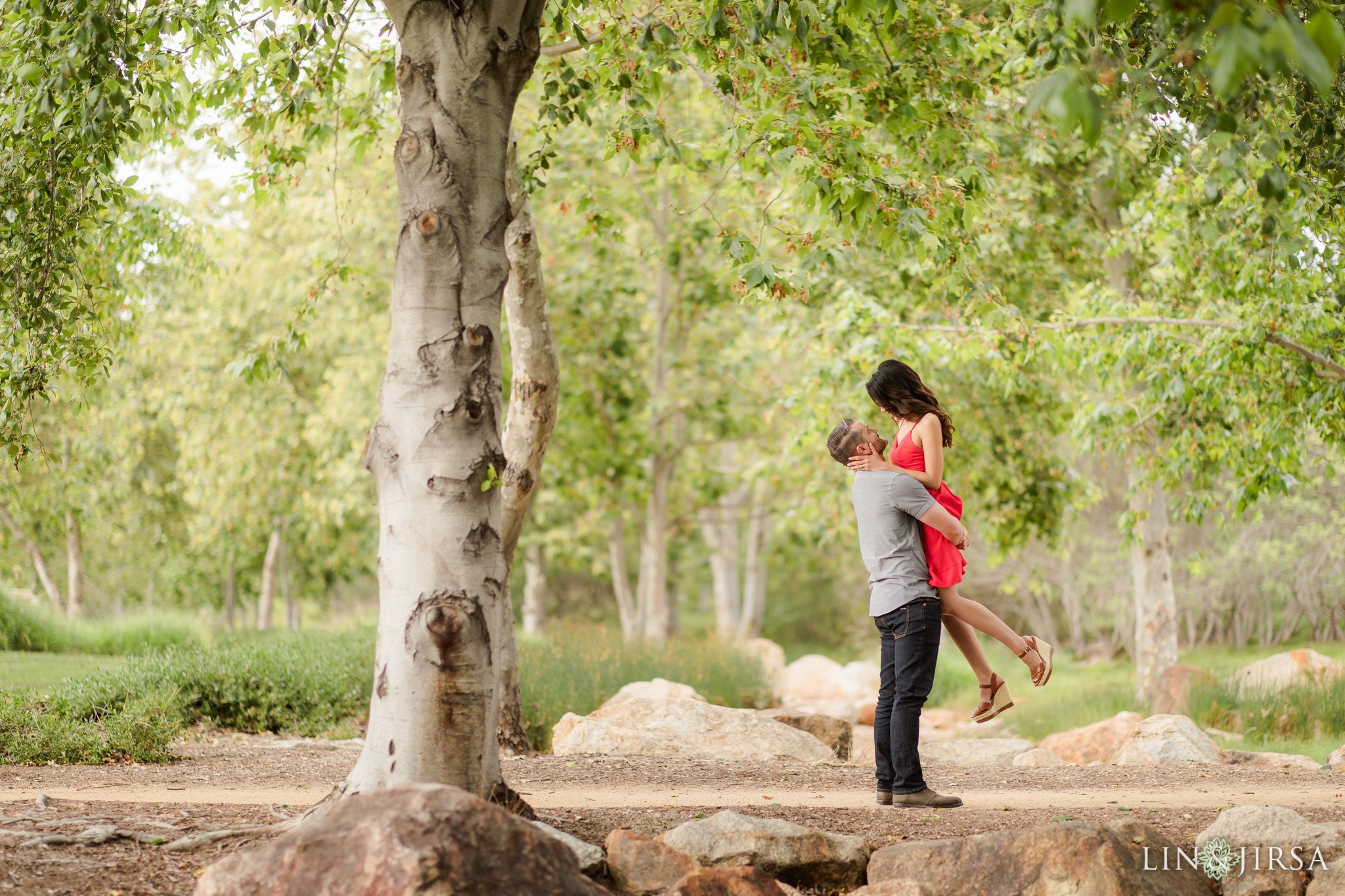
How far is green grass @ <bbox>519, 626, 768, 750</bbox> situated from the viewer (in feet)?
31.8

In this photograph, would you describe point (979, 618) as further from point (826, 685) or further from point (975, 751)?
point (826, 685)

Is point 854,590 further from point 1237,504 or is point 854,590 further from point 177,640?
point 1237,504

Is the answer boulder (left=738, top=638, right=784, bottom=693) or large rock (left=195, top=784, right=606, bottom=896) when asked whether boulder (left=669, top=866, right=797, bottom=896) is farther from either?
boulder (left=738, top=638, right=784, bottom=693)

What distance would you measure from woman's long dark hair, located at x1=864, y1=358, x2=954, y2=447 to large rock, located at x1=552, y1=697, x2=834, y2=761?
3697 mm

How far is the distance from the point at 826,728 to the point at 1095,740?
2647 mm

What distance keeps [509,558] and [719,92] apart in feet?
9.99

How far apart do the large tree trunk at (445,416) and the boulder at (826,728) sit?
18.1ft

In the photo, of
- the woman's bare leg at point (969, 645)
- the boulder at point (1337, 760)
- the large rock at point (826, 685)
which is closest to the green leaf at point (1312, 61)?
the woman's bare leg at point (969, 645)

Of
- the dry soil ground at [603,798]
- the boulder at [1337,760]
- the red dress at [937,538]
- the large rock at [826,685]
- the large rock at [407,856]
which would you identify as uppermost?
the red dress at [937,538]

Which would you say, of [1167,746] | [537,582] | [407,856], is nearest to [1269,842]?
[407,856]

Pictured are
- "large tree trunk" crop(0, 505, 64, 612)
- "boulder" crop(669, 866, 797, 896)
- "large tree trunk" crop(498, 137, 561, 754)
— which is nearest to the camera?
"boulder" crop(669, 866, 797, 896)

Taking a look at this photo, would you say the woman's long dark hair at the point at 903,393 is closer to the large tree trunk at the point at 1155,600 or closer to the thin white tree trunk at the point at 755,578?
the large tree trunk at the point at 1155,600

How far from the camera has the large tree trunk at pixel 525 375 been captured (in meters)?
6.42

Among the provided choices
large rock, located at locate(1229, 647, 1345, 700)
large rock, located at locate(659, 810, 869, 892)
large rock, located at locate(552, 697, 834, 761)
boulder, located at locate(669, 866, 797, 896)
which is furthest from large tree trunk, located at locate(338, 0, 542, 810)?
large rock, located at locate(1229, 647, 1345, 700)
